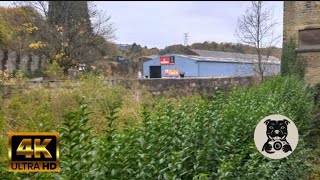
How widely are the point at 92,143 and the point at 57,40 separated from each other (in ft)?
61.9

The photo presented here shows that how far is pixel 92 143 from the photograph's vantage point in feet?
10.5

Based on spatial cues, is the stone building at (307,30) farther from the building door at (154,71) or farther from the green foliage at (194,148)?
the building door at (154,71)

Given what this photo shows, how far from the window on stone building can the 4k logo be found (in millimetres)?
15218

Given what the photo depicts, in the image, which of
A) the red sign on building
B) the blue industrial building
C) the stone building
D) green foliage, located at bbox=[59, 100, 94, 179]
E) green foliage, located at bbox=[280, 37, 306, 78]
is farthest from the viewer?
the red sign on building

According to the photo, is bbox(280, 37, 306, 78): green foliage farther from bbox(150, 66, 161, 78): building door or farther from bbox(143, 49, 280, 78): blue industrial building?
bbox(150, 66, 161, 78): building door

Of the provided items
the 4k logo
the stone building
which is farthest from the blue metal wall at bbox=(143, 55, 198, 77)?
the 4k logo

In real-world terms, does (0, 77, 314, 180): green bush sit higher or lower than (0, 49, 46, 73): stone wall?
lower

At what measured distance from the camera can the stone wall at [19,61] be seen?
19297 mm

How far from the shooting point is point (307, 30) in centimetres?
1631

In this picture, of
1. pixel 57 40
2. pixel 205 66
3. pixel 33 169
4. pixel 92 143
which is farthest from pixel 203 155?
pixel 205 66

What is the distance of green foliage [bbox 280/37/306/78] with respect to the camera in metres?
16.2

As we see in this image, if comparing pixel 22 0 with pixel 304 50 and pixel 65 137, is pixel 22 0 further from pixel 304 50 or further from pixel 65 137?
pixel 65 137

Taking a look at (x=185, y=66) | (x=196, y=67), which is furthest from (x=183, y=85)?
(x=185, y=66)

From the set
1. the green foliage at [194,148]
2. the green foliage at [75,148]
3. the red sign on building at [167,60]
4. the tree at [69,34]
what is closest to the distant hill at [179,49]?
the red sign on building at [167,60]
